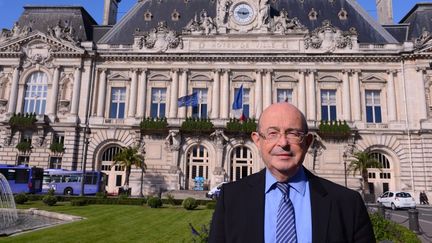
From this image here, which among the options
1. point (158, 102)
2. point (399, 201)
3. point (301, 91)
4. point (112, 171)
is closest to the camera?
point (399, 201)

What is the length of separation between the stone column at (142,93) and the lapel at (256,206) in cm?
3751

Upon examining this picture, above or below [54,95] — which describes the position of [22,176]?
below

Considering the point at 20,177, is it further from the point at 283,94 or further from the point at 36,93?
the point at 283,94

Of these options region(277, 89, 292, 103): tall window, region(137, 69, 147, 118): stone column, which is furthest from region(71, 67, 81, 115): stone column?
region(277, 89, 292, 103): tall window

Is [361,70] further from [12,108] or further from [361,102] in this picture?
[12,108]

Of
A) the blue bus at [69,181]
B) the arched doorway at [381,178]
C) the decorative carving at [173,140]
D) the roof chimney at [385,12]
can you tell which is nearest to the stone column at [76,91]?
the blue bus at [69,181]

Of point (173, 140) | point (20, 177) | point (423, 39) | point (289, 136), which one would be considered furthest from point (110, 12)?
point (289, 136)

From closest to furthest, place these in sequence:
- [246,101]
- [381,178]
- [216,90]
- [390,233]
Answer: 1. [390,233]
2. [381,178]
3. [216,90]
4. [246,101]

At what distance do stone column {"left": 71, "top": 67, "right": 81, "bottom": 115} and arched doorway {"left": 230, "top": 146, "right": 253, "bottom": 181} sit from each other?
18295 mm

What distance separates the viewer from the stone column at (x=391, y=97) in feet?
125

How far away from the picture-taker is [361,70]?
128 ft

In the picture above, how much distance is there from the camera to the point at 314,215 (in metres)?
2.80

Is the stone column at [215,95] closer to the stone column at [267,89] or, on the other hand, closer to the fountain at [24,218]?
the stone column at [267,89]

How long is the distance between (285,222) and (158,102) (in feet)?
126
